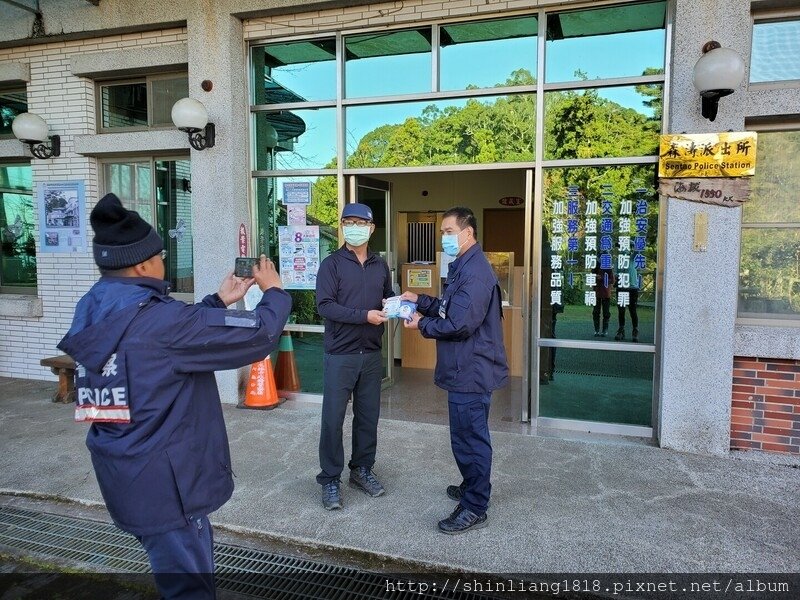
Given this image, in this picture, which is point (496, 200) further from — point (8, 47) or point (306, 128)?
point (8, 47)

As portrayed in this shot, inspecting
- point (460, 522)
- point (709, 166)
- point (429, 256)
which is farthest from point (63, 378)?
point (709, 166)

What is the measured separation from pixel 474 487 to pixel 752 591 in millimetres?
1566

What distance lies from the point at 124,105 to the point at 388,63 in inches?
134

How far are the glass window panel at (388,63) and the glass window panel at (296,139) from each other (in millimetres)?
464

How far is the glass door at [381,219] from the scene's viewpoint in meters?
6.40

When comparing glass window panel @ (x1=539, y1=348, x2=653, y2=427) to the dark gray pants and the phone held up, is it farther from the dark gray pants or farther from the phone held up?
the phone held up

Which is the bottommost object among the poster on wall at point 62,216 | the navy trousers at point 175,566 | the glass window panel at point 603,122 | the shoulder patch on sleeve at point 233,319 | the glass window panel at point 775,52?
the navy trousers at point 175,566

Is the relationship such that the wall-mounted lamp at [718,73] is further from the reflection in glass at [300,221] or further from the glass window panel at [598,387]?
the reflection in glass at [300,221]

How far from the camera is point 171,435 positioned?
2137 millimetres

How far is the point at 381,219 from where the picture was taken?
22.6 ft

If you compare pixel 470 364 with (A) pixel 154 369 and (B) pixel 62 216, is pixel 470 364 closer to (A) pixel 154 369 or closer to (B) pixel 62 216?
(A) pixel 154 369

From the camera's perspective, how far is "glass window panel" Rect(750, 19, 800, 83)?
188 inches

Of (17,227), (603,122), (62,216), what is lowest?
(17,227)

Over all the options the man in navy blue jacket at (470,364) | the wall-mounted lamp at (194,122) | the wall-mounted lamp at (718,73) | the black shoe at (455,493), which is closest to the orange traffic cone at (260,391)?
the wall-mounted lamp at (194,122)
